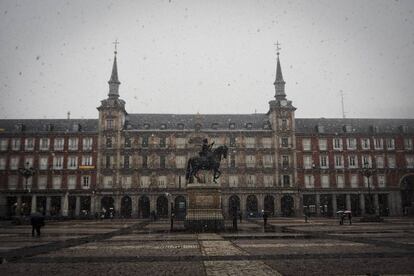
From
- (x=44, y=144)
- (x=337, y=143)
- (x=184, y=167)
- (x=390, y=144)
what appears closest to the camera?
(x=184, y=167)

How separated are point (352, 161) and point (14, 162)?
56.8 metres

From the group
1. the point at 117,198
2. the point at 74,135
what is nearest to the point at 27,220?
the point at 117,198

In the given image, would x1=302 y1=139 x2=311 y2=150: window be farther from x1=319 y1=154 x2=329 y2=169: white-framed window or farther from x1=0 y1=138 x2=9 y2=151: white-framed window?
x1=0 y1=138 x2=9 y2=151: white-framed window

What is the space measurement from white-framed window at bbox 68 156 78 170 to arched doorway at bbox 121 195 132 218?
9.84 m

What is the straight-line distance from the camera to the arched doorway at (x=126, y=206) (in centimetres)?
6281

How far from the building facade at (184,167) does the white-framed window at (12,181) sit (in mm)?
197

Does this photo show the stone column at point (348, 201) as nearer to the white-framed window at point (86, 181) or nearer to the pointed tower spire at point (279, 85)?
the pointed tower spire at point (279, 85)

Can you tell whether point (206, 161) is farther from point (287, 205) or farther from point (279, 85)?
point (279, 85)

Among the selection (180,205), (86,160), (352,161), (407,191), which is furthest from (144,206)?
(407,191)

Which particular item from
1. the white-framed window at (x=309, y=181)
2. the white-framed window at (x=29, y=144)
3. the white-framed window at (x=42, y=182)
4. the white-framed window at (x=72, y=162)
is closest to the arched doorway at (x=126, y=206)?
the white-framed window at (x=72, y=162)

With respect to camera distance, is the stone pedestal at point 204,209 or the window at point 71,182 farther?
the window at point 71,182

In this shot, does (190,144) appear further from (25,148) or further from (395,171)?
(395,171)

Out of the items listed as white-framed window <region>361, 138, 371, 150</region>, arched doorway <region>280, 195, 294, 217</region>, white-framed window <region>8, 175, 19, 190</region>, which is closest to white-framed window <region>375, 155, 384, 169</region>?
white-framed window <region>361, 138, 371, 150</region>

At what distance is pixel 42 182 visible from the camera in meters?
63.6
